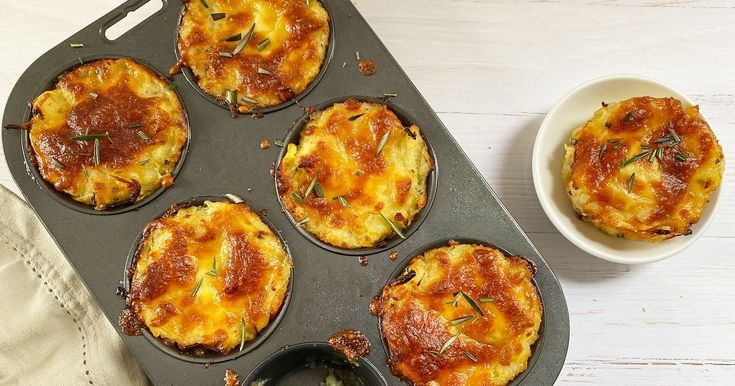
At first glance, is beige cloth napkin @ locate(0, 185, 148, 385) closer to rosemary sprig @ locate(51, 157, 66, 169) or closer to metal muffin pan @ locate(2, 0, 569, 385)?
metal muffin pan @ locate(2, 0, 569, 385)

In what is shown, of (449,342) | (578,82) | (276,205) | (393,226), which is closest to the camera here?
(449,342)

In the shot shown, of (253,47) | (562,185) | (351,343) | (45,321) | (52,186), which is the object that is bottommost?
(562,185)

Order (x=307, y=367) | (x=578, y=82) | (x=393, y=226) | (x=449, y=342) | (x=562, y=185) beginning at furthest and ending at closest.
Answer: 1. (x=578, y=82)
2. (x=562, y=185)
3. (x=307, y=367)
4. (x=393, y=226)
5. (x=449, y=342)

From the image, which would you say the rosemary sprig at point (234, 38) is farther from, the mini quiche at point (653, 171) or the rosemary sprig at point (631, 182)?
the rosemary sprig at point (631, 182)

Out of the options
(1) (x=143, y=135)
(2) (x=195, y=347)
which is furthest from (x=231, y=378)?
(1) (x=143, y=135)

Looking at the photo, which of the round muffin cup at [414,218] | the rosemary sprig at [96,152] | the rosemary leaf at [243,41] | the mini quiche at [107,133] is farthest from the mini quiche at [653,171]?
the rosemary sprig at [96,152]

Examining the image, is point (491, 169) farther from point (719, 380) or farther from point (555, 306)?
point (719, 380)

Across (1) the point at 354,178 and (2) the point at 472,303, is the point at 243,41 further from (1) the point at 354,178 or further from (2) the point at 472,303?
(2) the point at 472,303

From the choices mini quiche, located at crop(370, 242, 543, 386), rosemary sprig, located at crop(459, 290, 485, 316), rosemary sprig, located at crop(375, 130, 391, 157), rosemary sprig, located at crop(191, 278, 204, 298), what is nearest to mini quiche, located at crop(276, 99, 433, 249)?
rosemary sprig, located at crop(375, 130, 391, 157)
